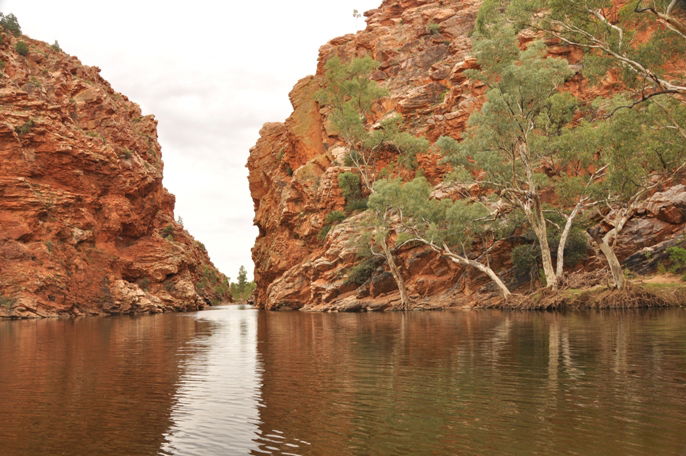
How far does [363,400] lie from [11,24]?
100152 millimetres

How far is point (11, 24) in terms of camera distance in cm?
8725

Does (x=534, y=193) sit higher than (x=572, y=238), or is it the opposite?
(x=534, y=193)

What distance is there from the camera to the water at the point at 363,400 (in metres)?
7.51

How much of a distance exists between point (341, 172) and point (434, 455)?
68023 mm

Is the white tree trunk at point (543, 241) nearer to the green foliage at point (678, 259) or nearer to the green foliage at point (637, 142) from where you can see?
the green foliage at point (637, 142)

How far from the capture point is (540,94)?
3981cm

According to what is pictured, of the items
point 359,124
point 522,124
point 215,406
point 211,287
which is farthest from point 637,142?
point 211,287

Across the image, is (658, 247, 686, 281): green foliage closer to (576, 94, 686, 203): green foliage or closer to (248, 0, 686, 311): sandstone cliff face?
(248, 0, 686, 311): sandstone cliff face

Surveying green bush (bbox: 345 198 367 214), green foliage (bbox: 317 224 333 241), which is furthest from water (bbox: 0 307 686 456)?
green foliage (bbox: 317 224 333 241)

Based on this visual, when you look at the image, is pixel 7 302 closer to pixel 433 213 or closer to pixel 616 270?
pixel 433 213

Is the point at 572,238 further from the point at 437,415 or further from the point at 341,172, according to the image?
the point at 437,415

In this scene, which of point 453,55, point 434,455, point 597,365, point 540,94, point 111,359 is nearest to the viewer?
point 434,455

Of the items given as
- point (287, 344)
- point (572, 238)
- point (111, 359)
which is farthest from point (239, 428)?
point (572, 238)

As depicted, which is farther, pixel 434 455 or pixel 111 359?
pixel 111 359
